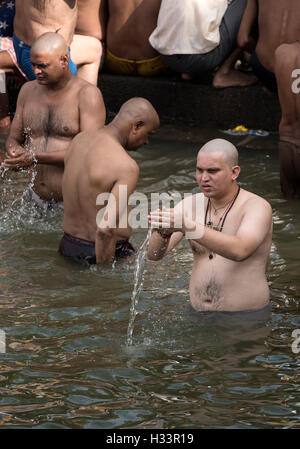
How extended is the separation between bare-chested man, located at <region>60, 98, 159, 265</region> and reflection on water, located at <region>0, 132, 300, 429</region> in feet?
1.04

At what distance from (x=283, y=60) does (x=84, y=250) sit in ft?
8.78

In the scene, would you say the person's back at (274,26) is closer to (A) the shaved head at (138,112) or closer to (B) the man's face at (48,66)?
(B) the man's face at (48,66)

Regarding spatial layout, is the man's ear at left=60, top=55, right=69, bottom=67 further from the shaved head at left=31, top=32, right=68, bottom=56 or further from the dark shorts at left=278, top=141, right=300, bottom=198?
the dark shorts at left=278, top=141, right=300, bottom=198

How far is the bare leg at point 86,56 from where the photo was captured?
33.2 feet

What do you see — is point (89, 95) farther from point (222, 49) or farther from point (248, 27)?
point (222, 49)

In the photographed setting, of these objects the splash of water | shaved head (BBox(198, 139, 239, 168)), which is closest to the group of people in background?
shaved head (BBox(198, 139, 239, 168))

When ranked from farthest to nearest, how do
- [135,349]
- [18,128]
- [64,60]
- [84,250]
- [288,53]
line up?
[288,53], [18,128], [64,60], [84,250], [135,349]

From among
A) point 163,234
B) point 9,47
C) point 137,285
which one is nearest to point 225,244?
point 163,234

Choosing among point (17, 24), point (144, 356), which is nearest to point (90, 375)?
point (144, 356)

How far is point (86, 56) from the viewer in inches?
400

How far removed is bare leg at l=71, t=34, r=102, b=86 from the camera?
10.1 metres

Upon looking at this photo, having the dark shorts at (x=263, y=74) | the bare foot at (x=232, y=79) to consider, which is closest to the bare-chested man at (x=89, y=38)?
the bare foot at (x=232, y=79)

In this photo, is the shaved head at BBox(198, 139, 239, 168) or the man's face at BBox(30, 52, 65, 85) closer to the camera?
the shaved head at BBox(198, 139, 239, 168)

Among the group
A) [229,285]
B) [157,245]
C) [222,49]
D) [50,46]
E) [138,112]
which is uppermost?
[50,46]
